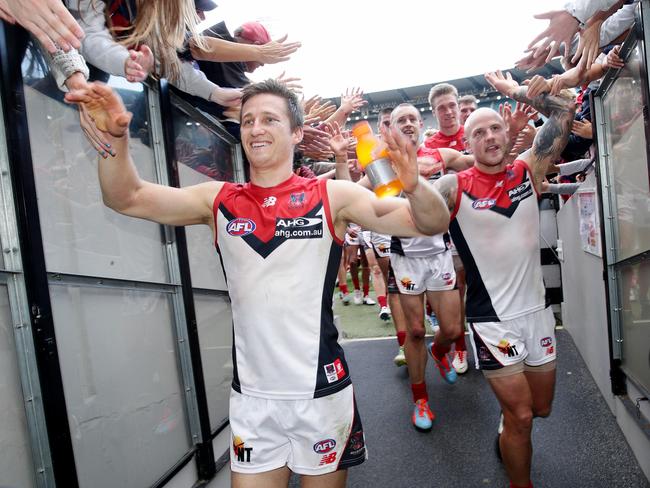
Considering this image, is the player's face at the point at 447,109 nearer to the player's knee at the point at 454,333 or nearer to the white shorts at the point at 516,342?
the player's knee at the point at 454,333

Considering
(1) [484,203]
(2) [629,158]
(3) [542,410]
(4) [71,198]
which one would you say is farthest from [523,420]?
(4) [71,198]

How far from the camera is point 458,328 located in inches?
146

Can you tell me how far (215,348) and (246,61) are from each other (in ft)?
6.30

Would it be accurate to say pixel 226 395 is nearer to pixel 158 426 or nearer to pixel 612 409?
pixel 158 426

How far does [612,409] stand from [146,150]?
11.6ft

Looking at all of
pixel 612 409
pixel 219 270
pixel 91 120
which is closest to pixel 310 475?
pixel 91 120

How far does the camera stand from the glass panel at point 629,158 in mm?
2320

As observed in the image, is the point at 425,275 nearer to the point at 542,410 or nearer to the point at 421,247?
the point at 421,247

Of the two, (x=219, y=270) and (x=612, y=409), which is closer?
(x=612, y=409)

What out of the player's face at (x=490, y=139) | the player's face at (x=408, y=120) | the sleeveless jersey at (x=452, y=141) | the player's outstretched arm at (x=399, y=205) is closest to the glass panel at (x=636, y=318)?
the player's face at (x=490, y=139)

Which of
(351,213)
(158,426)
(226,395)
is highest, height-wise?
(351,213)

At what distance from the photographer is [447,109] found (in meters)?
4.29

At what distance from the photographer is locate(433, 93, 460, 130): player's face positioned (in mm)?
4293

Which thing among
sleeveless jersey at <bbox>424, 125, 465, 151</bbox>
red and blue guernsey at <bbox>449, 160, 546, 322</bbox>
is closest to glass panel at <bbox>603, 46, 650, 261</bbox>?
red and blue guernsey at <bbox>449, 160, 546, 322</bbox>
